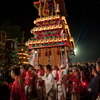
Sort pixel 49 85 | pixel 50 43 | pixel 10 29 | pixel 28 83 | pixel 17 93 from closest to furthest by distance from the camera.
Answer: pixel 17 93
pixel 49 85
pixel 28 83
pixel 50 43
pixel 10 29

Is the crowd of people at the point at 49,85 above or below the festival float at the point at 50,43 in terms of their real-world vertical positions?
below

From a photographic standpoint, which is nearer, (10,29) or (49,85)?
(49,85)

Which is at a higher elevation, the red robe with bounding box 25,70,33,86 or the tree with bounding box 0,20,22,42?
the tree with bounding box 0,20,22,42

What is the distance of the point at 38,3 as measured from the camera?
687 inches

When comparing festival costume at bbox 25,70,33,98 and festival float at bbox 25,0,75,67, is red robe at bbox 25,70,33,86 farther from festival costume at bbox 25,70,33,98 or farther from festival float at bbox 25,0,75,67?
festival float at bbox 25,0,75,67

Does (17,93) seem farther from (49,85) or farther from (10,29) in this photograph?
(10,29)

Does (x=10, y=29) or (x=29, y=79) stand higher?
(x=10, y=29)

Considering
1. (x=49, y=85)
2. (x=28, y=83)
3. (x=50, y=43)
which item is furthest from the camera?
(x=50, y=43)

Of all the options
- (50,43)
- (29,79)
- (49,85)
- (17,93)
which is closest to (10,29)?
(50,43)

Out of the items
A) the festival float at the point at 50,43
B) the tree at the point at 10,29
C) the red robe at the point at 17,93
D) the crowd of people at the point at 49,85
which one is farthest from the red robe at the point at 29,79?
the tree at the point at 10,29

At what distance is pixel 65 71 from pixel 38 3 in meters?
16.4

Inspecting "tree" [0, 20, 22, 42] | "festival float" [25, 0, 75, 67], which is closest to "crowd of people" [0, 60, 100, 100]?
"festival float" [25, 0, 75, 67]

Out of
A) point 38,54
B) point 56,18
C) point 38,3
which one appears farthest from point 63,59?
point 38,3

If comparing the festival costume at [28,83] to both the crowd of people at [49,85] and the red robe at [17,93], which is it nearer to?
the crowd of people at [49,85]
